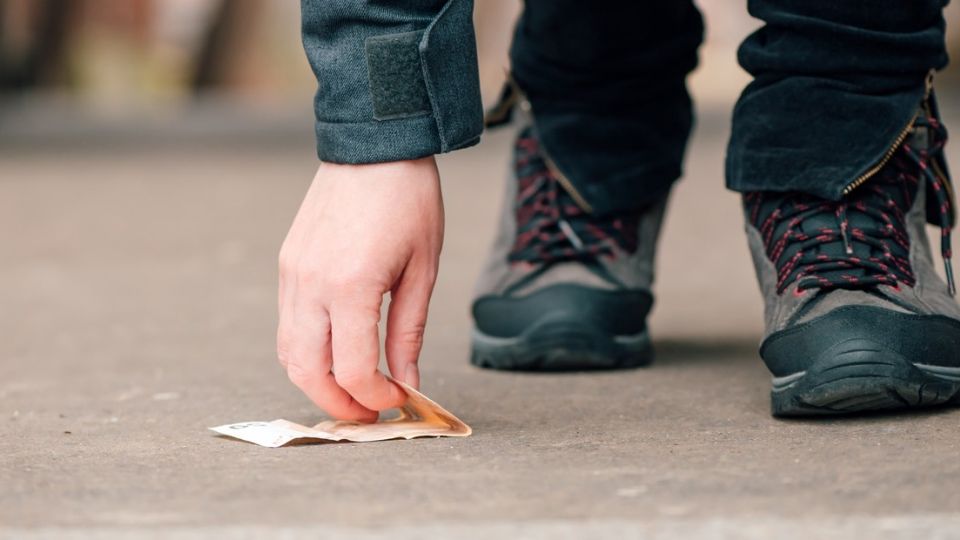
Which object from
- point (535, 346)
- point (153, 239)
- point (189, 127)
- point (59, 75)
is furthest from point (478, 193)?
point (59, 75)

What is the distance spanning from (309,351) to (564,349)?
1.71ft

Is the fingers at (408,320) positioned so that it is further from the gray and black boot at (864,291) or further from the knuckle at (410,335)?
the gray and black boot at (864,291)

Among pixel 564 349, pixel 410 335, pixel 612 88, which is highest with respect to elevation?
pixel 612 88

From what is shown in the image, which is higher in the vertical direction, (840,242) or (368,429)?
(840,242)

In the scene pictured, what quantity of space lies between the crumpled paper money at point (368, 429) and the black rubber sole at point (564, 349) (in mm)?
361

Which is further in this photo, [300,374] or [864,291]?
[864,291]

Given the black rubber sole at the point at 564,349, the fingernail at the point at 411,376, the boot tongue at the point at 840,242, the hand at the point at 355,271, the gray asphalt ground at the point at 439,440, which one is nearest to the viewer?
the gray asphalt ground at the point at 439,440

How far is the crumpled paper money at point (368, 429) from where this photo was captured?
51.9 inches

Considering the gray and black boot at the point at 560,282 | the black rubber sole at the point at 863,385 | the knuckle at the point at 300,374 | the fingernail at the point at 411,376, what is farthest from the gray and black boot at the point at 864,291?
the knuckle at the point at 300,374

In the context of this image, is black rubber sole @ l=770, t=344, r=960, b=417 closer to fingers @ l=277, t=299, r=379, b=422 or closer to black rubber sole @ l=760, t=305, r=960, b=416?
black rubber sole @ l=760, t=305, r=960, b=416

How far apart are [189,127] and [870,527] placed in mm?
7685

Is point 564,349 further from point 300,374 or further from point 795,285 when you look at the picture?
point 300,374

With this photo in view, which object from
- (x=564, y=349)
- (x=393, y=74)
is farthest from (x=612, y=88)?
(x=393, y=74)

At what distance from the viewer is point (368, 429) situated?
1353mm
